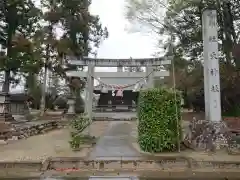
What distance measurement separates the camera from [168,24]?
24.2 m

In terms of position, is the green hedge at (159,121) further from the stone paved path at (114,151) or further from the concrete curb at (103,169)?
the concrete curb at (103,169)

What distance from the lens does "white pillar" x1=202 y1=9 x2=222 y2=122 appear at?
12.2 meters

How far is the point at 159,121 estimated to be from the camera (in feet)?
35.1

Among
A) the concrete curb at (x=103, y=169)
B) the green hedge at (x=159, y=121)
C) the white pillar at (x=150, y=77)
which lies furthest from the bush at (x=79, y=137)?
the white pillar at (x=150, y=77)

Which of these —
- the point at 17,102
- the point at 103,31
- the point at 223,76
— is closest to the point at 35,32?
the point at 103,31

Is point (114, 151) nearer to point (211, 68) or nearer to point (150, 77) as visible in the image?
point (211, 68)

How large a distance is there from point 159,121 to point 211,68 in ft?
12.0

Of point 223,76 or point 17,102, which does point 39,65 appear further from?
point 223,76

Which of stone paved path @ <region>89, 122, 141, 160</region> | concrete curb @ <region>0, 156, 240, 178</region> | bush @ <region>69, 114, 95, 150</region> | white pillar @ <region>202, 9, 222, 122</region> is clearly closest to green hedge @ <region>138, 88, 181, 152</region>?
stone paved path @ <region>89, 122, 141, 160</region>

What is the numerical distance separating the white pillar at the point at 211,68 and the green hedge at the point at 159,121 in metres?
2.09

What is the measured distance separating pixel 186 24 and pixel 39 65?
56.1 ft

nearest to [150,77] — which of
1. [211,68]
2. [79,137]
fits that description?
[211,68]

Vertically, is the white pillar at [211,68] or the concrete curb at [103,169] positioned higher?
the white pillar at [211,68]

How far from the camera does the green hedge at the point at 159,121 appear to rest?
10695 millimetres
